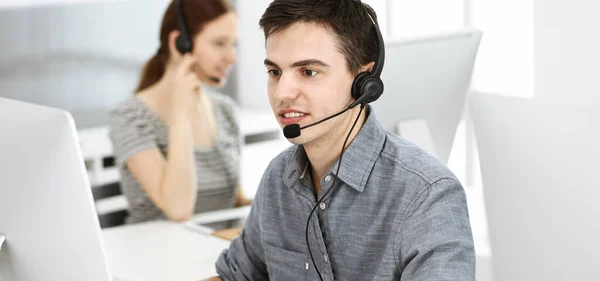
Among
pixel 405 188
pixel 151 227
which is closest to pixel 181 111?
pixel 151 227

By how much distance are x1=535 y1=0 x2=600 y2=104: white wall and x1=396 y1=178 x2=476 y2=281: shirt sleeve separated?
1.12 feet

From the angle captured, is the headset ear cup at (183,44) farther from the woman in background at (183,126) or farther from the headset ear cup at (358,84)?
the headset ear cup at (358,84)

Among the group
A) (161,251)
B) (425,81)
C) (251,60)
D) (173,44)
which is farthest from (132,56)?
(425,81)

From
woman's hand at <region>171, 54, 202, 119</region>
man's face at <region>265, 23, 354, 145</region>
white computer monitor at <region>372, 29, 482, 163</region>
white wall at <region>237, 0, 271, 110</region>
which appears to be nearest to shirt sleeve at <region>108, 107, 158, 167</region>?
woman's hand at <region>171, 54, 202, 119</region>

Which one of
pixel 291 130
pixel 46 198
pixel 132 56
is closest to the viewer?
pixel 46 198

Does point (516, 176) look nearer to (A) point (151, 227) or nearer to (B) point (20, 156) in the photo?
(B) point (20, 156)

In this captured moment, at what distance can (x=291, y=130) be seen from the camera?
1.33 metres

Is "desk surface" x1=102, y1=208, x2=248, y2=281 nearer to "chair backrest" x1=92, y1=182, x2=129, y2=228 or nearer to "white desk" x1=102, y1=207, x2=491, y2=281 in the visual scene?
"white desk" x1=102, y1=207, x2=491, y2=281

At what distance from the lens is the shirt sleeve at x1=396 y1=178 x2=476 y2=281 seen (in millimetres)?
1211

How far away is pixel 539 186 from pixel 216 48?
128 centimetres

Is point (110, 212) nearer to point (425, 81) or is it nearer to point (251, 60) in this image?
point (425, 81)

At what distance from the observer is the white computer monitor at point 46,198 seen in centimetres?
112

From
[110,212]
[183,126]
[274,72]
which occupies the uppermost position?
[274,72]

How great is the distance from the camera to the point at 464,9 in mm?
3045
